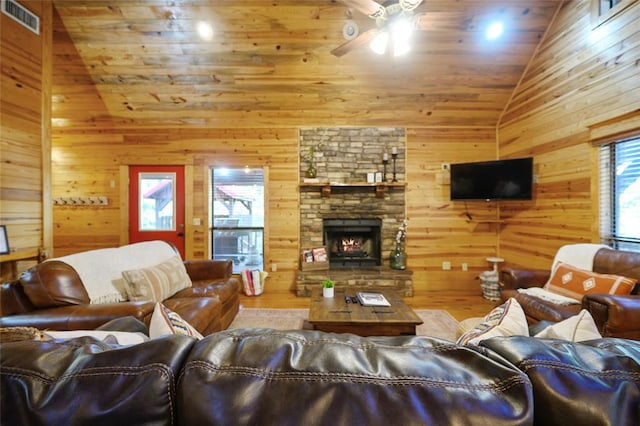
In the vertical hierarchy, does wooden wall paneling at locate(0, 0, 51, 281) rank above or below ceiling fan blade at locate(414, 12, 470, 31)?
below

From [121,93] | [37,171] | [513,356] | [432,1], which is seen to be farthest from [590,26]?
[37,171]

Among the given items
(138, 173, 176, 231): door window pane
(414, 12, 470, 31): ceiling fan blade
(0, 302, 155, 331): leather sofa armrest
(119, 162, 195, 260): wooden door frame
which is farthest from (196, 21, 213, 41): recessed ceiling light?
(0, 302, 155, 331): leather sofa armrest

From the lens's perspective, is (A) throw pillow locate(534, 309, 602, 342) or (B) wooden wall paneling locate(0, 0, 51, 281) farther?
(B) wooden wall paneling locate(0, 0, 51, 281)

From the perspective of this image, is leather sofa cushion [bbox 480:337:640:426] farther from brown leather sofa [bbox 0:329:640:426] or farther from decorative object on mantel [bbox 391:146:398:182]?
decorative object on mantel [bbox 391:146:398:182]

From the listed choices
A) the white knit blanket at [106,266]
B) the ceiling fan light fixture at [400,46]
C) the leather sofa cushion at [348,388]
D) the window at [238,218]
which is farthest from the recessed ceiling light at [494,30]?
the white knit blanket at [106,266]

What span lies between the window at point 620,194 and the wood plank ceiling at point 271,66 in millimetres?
1615

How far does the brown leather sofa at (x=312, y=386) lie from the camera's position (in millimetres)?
501

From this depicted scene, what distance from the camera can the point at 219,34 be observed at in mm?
3303

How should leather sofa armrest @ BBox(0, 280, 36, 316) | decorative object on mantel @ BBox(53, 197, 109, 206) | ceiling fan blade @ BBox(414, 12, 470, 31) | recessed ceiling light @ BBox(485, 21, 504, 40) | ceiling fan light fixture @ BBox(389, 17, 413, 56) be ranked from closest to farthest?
leather sofa armrest @ BBox(0, 280, 36, 316)
ceiling fan light fixture @ BBox(389, 17, 413, 56)
ceiling fan blade @ BBox(414, 12, 470, 31)
recessed ceiling light @ BBox(485, 21, 504, 40)
decorative object on mantel @ BBox(53, 197, 109, 206)

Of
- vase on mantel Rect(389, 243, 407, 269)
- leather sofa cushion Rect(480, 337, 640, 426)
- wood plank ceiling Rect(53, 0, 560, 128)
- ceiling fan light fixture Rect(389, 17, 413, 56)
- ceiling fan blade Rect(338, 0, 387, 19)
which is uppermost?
wood plank ceiling Rect(53, 0, 560, 128)

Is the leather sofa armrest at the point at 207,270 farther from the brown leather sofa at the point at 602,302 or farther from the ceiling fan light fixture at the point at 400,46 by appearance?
the brown leather sofa at the point at 602,302

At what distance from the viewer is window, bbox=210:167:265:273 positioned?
14.7 feet

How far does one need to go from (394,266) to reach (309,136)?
8.17 ft

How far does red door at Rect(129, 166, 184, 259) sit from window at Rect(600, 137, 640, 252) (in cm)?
556
